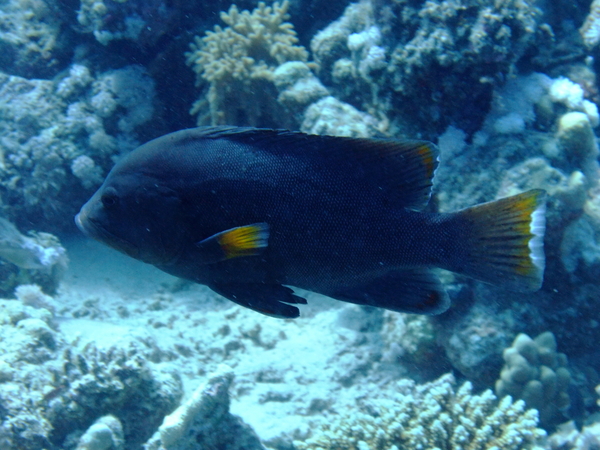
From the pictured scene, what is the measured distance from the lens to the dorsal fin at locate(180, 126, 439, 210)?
1.93 m

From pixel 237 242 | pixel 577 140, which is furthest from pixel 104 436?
pixel 577 140

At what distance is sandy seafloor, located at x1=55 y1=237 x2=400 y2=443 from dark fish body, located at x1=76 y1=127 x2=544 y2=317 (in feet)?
7.39

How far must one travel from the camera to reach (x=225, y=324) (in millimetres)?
4910

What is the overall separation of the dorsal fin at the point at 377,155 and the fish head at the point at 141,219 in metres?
0.46

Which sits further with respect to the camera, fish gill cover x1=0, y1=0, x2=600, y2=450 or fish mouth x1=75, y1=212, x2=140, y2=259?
fish gill cover x1=0, y1=0, x2=600, y2=450

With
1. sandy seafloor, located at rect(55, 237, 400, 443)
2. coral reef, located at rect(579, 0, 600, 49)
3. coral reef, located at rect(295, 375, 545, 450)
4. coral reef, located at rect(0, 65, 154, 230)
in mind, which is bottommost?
sandy seafloor, located at rect(55, 237, 400, 443)

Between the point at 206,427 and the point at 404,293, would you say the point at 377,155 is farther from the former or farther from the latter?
the point at 206,427

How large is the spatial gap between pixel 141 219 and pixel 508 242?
182cm

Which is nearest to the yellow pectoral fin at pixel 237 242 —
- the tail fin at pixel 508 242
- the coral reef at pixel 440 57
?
the tail fin at pixel 508 242

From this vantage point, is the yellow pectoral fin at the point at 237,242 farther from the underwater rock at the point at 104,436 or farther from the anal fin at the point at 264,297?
the underwater rock at the point at 104,436

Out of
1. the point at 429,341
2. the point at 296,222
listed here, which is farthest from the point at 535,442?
the point at 296,222

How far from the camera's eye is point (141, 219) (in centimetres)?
193

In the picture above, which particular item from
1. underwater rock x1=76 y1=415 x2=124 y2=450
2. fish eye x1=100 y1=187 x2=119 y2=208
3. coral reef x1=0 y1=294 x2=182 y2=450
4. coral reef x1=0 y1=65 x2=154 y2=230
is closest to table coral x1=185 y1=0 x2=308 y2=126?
coral reef x1=0 y1=65 x2=154 y2=230

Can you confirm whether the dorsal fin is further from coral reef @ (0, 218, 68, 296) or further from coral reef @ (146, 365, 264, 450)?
coral reef @ (0, 218, 68, 296)
